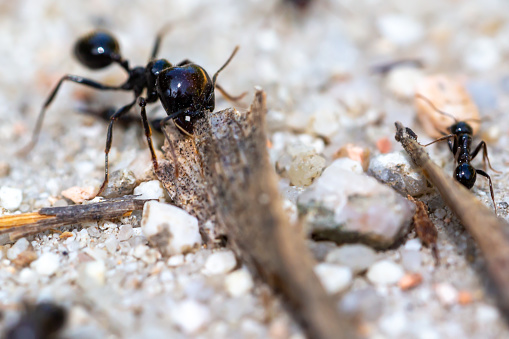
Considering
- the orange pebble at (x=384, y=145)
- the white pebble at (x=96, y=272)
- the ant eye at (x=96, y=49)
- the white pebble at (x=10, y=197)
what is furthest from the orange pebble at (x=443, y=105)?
the white pebble at (x=10, y=197)

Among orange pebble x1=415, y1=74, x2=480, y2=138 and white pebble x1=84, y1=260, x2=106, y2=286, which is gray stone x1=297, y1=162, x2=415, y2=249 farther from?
orange pebble x1=415, y1=74, x2=480, y2=138

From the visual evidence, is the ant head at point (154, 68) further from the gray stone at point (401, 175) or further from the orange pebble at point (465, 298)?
the orange pebble at point (465, 298)

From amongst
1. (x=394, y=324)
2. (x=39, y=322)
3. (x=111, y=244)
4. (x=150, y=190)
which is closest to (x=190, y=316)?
(x=39, y=322)

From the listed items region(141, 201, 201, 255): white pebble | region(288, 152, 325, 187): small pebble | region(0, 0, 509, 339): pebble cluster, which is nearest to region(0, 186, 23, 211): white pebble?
region(0, 0, 509, 339): pebble cluster

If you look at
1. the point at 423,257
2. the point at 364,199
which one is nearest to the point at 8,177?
the point at 364,199

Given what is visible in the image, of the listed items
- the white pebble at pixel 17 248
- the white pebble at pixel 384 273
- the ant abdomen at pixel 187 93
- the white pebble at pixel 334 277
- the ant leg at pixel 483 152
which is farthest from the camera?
the ant leg at pixel 483 152

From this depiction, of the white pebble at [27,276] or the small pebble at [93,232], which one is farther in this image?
the small pebble at [93,232]

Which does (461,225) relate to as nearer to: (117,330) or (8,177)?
(117,330)
